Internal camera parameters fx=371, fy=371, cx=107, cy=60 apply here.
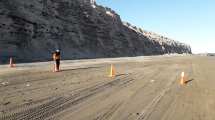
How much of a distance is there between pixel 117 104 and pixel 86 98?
1.50 meters

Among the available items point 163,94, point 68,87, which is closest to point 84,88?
point 68,87

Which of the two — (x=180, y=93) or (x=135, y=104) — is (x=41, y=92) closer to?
(x=135, y=104)

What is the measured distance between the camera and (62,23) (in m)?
76.7

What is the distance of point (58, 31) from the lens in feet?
238

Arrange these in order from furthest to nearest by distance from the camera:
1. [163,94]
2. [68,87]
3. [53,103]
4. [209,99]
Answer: [68,87]
[163,94]
[209,99]
[53,103]

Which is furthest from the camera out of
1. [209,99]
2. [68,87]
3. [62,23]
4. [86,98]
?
[62,23]

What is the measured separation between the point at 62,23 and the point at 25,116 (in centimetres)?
6780

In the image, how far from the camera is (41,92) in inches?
583

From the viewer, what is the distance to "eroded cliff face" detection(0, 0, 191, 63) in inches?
2257

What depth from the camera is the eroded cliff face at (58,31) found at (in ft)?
188

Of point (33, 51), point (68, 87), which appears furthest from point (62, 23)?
point (68, 87)

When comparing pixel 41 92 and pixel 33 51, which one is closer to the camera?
pixel 41 92

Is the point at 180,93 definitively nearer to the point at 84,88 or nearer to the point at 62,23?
the point at 84,88

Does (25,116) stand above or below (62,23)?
below
